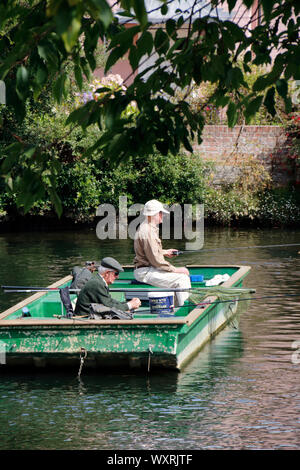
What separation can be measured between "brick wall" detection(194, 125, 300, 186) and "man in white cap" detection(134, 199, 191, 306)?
17613 millimetres

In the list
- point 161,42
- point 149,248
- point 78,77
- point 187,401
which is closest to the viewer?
point 161,42

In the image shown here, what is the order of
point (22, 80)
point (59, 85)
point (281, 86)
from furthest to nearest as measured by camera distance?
point (59, 85) < point (281, 86) < point (22, 80)

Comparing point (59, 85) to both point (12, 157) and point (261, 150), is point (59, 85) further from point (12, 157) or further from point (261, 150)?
point (261, 150)

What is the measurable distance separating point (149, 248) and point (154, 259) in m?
0.20

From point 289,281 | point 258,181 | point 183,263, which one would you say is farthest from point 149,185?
point 289,281

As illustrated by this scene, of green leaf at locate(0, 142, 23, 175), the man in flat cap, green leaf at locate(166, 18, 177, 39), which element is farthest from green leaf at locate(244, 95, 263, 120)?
the man in flat cap

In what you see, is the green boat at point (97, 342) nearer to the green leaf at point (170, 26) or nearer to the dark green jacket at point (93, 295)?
the dark green jacket at point (93, 295)

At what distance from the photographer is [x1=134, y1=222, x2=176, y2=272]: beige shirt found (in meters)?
12.4

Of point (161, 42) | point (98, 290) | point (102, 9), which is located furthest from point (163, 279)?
point (102, 9)

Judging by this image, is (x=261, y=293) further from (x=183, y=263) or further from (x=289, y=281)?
(x=183, y=263)

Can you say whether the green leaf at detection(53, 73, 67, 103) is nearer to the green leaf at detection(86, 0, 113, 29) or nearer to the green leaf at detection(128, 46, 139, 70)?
the green leaf at detection(128, 46, 139, 70)

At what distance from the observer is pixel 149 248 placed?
12492mm

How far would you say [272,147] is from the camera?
30281 millimetres
